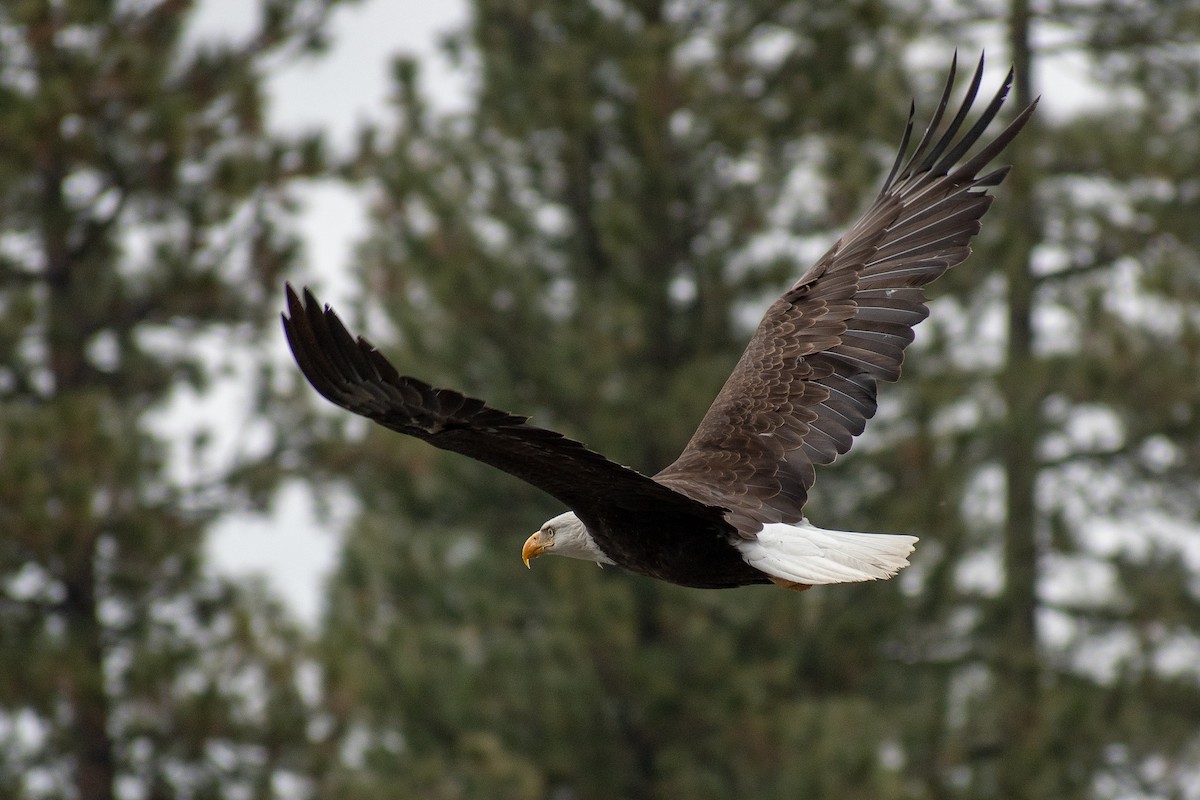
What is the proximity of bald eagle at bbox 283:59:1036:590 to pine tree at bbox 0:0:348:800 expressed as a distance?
4.62 m

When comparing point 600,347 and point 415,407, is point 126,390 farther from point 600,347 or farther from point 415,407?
point 415,407

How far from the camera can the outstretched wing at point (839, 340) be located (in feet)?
19.6

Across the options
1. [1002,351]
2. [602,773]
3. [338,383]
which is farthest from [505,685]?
[338,383]

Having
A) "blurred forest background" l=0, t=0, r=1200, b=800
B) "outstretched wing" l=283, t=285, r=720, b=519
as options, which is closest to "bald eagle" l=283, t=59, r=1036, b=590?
"outstretched wing" l=283, t=285, r=720, b=519

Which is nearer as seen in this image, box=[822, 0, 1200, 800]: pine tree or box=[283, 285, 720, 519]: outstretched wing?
box=[283, 285, 720, 519]: outstretched wing

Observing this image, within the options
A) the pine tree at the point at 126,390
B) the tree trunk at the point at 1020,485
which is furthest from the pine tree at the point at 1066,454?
the pine tree at the point at 126,390

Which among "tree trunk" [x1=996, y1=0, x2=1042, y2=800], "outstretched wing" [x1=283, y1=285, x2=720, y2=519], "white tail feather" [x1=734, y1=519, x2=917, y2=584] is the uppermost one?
"tree trunk" [x1=996, y1=0, x2=1042, y2=800]

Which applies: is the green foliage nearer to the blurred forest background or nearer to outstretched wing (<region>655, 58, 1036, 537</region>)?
the blurred forest background

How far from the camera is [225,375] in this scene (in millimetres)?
11211

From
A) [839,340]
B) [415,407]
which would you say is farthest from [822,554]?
[415,407]

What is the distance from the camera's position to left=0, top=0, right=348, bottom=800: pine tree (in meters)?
9.95

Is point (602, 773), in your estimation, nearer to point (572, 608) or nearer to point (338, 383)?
point (572, 608)

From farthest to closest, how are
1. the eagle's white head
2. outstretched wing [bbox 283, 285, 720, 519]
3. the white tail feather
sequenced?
the eagle's white head, the white tail feather, outstretched wing [bbox 283, 285, 720, 519]

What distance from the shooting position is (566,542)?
582 cm
